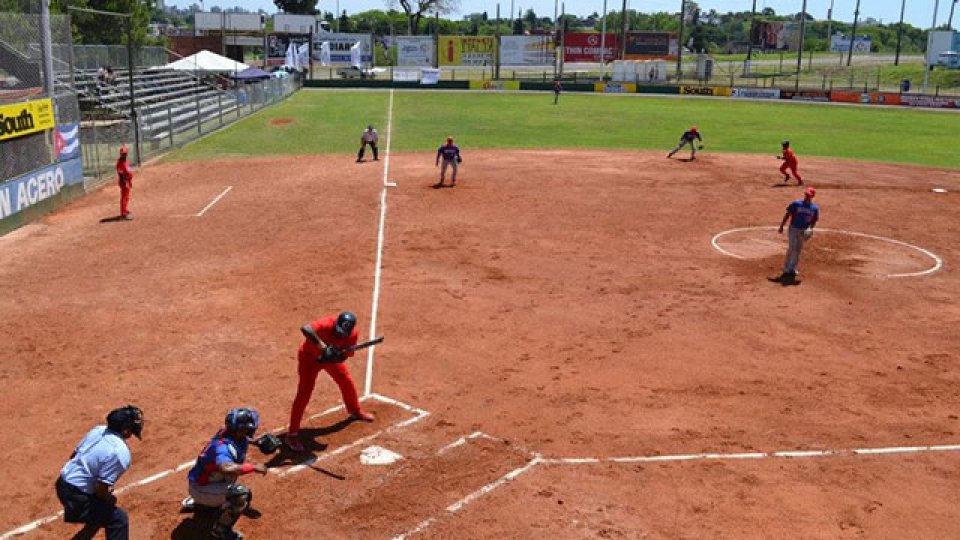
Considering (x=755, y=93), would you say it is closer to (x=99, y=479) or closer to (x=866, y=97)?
(x=866, y=97)

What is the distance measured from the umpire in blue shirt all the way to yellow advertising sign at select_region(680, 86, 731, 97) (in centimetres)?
8189

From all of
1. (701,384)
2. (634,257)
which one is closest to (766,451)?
(701,384)

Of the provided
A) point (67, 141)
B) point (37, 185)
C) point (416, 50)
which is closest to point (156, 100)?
point (67, 141)

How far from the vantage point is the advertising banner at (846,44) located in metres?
156

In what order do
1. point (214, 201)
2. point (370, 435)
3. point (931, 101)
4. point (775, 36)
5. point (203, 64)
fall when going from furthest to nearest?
point (775, 36), point (931, 101), point (203, 64), point (214, 201), point (370, 435)

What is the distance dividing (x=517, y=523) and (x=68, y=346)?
9255 mm

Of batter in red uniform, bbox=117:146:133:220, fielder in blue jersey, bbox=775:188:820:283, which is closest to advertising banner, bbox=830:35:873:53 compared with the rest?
fielder in blue jersey, bbox=775:188:820:283

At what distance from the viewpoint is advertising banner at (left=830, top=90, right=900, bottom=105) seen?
74562 mm

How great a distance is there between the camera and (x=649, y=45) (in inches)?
4264

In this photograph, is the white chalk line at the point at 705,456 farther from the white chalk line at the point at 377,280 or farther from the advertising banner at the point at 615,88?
the advertising banner at the point at 615,88

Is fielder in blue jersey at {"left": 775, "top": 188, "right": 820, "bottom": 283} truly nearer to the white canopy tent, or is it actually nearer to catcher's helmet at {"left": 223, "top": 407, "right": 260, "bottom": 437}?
catcher's helmet at {"left": 223, "top": 407, "right": 260, "bottom": 437}

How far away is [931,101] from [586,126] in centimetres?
3994

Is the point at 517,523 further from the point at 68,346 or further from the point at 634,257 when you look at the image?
the point at 634,257

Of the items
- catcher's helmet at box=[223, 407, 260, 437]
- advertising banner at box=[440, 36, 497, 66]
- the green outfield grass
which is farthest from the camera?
advertising banner at box=[440, 36, 497, 66]
